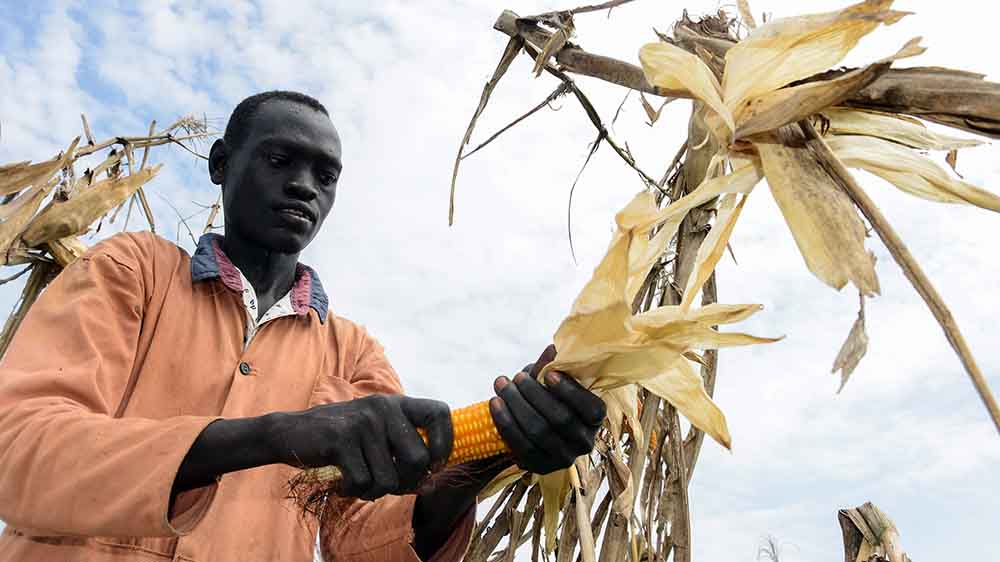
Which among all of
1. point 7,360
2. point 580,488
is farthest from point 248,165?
point 580,488

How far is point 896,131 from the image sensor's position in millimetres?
776

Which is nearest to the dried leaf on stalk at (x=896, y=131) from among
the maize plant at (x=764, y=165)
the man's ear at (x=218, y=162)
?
the maize plant at (x=764, y=165)

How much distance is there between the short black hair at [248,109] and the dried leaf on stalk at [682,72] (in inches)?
33.9

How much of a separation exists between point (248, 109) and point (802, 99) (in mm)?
1114

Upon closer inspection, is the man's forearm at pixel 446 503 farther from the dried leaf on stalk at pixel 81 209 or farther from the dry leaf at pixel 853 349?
the dried leaf on stalk at pixel 81 209

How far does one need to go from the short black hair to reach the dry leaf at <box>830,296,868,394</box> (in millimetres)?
1056

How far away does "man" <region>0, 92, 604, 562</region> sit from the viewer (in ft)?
2.91

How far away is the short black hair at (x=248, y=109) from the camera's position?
148cm

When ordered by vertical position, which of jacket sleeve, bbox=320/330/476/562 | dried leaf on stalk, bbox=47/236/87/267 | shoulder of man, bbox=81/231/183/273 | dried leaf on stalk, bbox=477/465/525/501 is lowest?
jacket sleeve, bbox=320/330/476/562

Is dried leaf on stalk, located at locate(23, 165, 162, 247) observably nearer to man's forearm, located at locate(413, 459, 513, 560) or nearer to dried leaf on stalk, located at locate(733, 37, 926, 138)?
man's forearm, located at locate(413, 459, 513, 560)

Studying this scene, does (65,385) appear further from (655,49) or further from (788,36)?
(788,36)

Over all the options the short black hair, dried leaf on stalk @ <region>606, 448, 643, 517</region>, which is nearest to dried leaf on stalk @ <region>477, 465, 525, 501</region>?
dried leaf on stalk @ <region>606, 448, 643, 517</region>

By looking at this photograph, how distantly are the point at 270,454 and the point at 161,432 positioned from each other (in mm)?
142

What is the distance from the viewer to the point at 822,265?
2.26 feet
